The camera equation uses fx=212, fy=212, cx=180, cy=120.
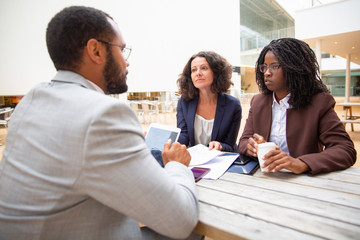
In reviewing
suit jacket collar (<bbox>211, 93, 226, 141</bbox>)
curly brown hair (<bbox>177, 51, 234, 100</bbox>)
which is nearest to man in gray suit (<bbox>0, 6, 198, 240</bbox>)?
suit jacket collar (<bbox>211, 93, 226, 141</bbox>)

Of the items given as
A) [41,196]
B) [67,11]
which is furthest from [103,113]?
[67,11]

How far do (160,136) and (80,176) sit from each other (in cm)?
69

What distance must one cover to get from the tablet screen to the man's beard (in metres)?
0.39

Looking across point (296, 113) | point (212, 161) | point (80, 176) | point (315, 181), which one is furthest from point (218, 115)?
point (80, 176)

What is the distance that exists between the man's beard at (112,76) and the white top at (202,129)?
121 cm

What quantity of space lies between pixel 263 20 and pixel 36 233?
23.8 m

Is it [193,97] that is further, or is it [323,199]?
[193,97]

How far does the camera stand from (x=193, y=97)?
2129 mm

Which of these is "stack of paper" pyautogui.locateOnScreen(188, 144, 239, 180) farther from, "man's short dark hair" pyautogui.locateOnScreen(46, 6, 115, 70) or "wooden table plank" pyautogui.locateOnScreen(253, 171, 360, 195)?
"man's short dark hair" pyautogui.locateOnScreen(46, 6, 115, 70)

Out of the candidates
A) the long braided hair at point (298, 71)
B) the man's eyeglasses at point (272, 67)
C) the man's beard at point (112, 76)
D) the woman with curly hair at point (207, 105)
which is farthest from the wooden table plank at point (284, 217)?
the woman with curly hair at point (207, 105)

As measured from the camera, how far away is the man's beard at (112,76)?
2.67 feet

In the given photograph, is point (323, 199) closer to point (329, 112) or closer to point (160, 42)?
point (329, 112)

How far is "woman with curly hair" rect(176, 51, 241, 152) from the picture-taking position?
6.39ft

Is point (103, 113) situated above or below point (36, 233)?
above
